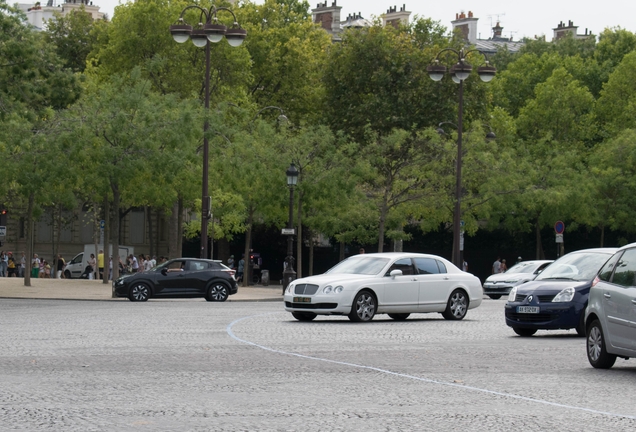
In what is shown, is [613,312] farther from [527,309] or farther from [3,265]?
[3,265]

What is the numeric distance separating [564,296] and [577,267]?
4.58 feet

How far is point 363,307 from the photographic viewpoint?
23641 mm

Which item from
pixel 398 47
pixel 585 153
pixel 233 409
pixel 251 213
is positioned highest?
pixel 398 47

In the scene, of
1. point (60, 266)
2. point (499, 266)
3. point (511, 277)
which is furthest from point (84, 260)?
point (511, 277)

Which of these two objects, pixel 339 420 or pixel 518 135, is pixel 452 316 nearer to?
pixel 339 420

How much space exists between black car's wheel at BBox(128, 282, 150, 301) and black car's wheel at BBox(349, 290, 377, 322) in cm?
1261

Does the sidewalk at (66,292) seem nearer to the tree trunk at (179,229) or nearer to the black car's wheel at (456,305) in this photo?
the tree trunk at (179,229)

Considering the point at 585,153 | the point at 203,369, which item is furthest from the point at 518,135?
the point at 203,369

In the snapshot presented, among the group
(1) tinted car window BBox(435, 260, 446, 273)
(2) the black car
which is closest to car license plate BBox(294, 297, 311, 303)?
(1) tinted car window BBox(435, 260, 446, 273)

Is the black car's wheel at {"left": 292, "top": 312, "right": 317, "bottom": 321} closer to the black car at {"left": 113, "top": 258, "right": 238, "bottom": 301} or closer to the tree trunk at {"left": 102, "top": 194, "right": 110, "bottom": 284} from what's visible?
the black car at {"left": 113, "top": 258, "right": 238, "bottom": 301}

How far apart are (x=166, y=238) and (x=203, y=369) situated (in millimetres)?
62507

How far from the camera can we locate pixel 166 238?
248 ft

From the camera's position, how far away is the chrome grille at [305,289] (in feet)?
76.2

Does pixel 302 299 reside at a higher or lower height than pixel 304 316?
higher
